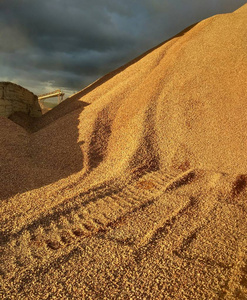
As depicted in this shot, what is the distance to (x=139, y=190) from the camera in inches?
208

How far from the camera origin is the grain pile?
3.02 meters

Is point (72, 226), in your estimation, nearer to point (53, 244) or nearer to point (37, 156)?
point (53, 244)

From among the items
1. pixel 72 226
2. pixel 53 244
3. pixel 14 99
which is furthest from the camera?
pixel 14 99

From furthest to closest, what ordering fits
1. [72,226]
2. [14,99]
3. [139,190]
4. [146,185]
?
1. [14,99]
2. [146,185]
3. [139,190]
4. [72,226]

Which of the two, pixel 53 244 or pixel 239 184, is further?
pixel 239 184

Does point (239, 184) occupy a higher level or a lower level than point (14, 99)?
lower

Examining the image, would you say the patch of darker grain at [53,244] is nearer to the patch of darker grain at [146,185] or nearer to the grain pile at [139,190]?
the grain pile at [139,190]

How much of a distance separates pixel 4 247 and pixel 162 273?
2.22 meters

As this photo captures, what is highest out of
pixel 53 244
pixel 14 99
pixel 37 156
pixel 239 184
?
pixel 14 99

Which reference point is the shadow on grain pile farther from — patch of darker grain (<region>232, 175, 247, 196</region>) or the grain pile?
patch of darker grain (<region>232, 175, 247, 196</region>)

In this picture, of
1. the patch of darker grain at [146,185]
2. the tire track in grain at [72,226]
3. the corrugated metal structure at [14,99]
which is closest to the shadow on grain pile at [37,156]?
the tire track in grain at [72,226]

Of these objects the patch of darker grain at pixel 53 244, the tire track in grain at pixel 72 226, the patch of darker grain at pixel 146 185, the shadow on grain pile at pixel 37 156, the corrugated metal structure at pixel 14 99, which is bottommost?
the patch of darker grain at pixel 53 244

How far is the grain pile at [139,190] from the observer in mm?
3020

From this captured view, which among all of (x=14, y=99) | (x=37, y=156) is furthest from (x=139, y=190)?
(x=14, y=99)
